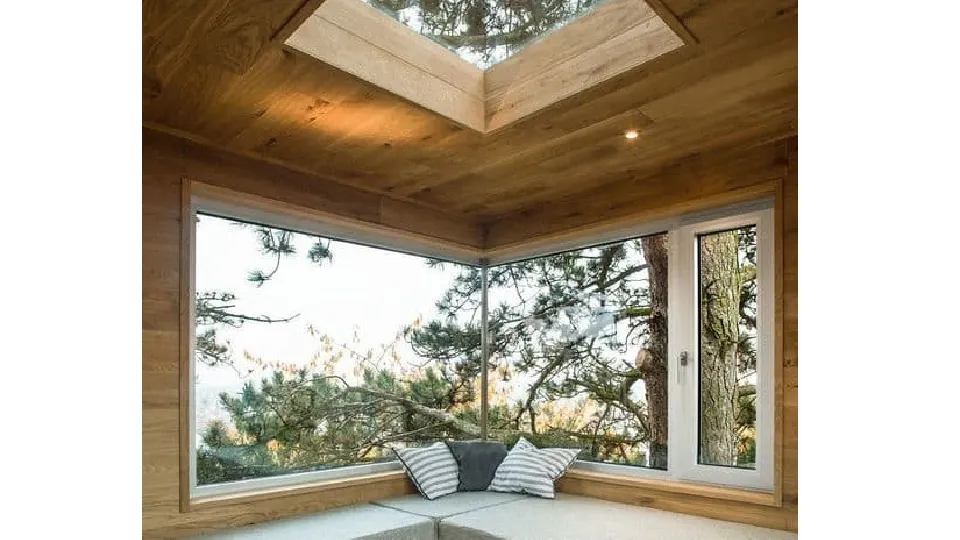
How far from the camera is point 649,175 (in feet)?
10.5

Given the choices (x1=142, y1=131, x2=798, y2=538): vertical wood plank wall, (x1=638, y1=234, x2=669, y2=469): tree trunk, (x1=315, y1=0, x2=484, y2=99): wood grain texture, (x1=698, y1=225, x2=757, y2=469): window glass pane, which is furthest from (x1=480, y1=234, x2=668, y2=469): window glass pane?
(x1=315, y1=0, x2=484, y2=99): wood grain texture

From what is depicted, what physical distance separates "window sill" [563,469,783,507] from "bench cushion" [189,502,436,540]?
0.95 metres

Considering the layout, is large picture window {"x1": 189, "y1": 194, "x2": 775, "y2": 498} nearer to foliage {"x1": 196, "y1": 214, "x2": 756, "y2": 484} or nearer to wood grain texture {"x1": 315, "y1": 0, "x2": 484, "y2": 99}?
foliage {"x1": 196, "y1": 214, "x2": 756, "y2": 484}

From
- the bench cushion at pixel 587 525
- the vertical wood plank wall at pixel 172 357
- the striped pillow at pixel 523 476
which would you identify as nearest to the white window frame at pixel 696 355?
the vertical wood plank wall at pixel 172 357

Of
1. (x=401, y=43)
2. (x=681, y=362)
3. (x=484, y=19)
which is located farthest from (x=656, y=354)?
(x=401, y=43)

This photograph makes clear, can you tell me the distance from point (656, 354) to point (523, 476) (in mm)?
1006

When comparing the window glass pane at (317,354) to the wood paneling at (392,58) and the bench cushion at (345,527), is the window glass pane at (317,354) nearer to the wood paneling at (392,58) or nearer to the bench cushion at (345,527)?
the bench cushion at (345,527)

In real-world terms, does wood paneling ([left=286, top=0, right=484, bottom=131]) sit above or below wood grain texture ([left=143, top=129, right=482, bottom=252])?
above

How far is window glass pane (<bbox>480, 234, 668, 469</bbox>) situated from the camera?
3273mm

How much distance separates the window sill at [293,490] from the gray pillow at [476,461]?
0.34 metres

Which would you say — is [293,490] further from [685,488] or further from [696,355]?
[696,355]
